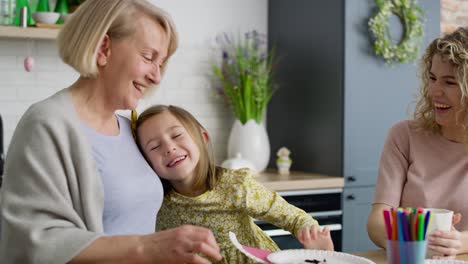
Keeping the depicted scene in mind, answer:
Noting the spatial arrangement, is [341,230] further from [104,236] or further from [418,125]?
[104,236]

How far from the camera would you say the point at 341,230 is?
15.4 feet

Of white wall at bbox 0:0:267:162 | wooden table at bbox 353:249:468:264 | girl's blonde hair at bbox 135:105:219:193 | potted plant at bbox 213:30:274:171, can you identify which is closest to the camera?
wooden table at bbox 353:249:468:264

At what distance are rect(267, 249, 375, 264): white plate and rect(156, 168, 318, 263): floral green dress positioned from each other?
17.4 inches

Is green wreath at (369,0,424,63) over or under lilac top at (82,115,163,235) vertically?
over

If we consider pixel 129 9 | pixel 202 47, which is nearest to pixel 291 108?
pixel 202 47

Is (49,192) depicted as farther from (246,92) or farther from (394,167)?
(246,92)

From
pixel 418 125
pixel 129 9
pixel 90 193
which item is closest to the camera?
pixel 90 193

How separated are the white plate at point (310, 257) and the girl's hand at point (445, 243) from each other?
0.30m

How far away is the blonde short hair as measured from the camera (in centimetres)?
194

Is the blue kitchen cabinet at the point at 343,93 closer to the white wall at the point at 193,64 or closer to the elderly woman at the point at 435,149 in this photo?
the white wall at the point at 193,64

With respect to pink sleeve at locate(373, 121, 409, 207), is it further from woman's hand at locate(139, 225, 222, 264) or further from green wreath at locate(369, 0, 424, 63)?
green wreath at locate(369, 0, 424, 63)

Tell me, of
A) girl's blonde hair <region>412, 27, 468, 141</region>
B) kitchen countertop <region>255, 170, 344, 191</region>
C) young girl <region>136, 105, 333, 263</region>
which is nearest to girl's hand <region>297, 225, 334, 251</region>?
young girl <region>136, 105, 333, 263</region>

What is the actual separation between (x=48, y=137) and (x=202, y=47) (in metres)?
3.22

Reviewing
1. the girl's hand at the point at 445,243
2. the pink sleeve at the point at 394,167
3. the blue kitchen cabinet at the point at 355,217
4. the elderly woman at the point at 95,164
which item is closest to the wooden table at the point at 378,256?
the girl's hand at the point at 445,243
